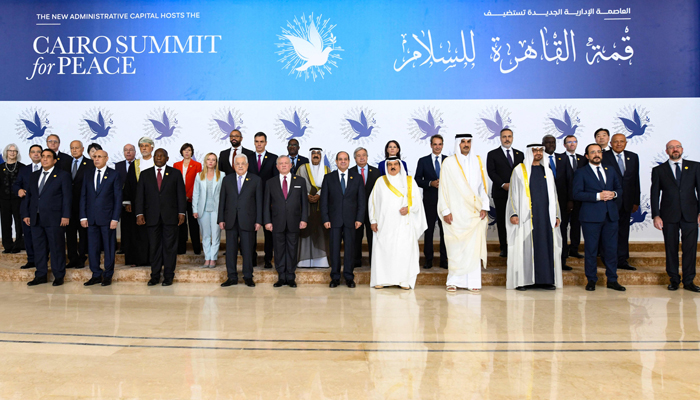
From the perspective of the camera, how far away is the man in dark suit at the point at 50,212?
5105 millimetres

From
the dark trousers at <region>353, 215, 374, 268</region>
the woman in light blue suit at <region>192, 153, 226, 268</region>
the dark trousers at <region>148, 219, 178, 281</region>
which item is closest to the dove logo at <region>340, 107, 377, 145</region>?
the dark trousers at <region>353, 215, 374, 268</region>

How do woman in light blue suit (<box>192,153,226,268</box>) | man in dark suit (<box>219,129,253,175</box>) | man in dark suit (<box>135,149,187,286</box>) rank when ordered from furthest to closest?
1. man in dark suit (<box>219,129,253,175</box>)
2. woman in light blue suit (<box>192,153,226,268</box>)
3. man in dark suit (<box>135,149,187,286</box>)

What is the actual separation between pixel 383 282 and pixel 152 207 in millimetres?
2509

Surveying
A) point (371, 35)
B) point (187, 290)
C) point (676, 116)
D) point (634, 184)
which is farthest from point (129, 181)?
point (676, 116)

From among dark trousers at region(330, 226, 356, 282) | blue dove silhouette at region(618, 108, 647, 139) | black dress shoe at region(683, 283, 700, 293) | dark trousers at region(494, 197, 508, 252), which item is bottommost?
black dress shoe at region(683, 283, 700, 293)

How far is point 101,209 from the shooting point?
16.6 ft

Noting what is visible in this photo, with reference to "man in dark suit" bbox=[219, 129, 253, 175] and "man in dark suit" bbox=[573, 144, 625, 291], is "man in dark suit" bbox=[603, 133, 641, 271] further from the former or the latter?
"man in dark suit" bbox=[219, 129, 253, 175]

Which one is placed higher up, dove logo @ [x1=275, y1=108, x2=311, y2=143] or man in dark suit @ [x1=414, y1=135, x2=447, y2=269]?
dove logo @ [x1=275, y1=108, x2=311, y2=143]

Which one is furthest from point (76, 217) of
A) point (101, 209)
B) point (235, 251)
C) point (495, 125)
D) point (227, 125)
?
point (495, 125)

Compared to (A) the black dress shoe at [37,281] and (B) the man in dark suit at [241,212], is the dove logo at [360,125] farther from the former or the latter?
(A) the black dress shoe at [37,281]

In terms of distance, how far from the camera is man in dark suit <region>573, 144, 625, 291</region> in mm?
4832

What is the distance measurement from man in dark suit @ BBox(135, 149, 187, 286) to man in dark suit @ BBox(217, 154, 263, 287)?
1.60ft

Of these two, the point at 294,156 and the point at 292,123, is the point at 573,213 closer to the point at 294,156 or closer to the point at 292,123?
the point at 294,156

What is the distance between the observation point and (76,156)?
5758 mm
